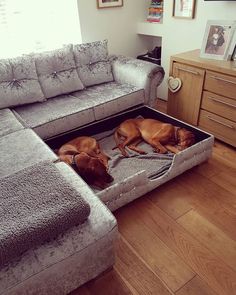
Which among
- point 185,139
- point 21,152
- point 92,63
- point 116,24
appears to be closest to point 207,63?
point 185,139

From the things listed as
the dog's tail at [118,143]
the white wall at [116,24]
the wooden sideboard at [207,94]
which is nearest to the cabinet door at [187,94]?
the wooden sideboard at [207,94]

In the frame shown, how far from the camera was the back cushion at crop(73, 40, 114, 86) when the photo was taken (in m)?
2.66

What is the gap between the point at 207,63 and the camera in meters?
2.19

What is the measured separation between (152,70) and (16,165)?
158 cm

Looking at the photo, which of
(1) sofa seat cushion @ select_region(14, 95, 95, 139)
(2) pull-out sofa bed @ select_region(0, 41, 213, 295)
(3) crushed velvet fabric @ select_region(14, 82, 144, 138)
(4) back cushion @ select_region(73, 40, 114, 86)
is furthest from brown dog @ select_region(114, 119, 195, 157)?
(4) back cushion @ select_region(73, 40, 114, 86)

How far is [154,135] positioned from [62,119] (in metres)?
0.79

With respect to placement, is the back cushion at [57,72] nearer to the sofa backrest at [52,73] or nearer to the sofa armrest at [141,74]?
the sofa backrest at [52,73]

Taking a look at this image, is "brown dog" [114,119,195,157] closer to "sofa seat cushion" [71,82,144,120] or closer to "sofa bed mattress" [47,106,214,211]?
"sofa bed mattress" [47,106,214,211]

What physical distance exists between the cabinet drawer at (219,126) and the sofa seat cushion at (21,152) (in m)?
1.47

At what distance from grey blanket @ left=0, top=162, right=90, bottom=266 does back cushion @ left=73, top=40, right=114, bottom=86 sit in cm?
164

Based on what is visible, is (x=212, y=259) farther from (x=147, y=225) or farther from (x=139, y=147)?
(x=139, y=147)

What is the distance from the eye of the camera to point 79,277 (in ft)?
4.00

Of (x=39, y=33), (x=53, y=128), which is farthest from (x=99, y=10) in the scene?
(x=53, y=128)

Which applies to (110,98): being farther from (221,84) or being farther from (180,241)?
(180,241)
